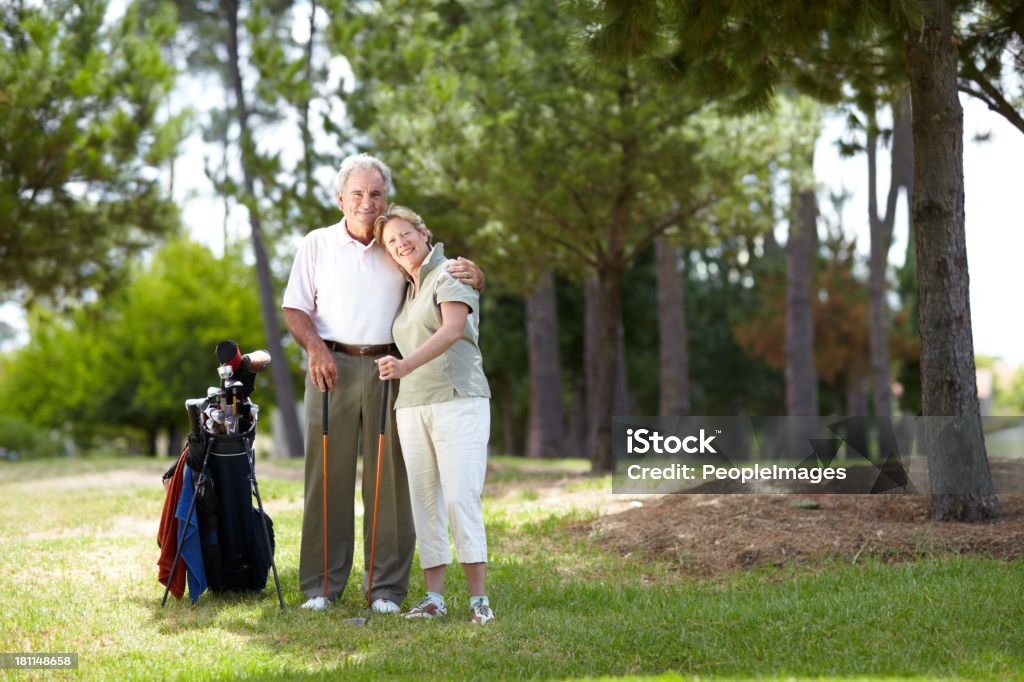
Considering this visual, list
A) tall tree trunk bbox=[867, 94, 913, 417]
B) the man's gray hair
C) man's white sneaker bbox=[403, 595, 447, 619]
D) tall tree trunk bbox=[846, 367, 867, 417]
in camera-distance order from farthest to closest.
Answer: tall tree trunk bbox=[846, 367, 867, 417]
tall tree trunk bbox=[867, 94, 913, 417]
the man's gray hair
man's white sneaker bbox=[403, 595, 447, 619]

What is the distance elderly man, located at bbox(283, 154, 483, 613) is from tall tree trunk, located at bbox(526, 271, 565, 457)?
44.0 ft

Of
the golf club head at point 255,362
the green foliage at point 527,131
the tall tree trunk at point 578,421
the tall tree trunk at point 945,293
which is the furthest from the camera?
the tall tree trunk at point 578,421

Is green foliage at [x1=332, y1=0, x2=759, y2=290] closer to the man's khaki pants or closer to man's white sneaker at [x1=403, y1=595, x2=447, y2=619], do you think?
the man's khaki pants

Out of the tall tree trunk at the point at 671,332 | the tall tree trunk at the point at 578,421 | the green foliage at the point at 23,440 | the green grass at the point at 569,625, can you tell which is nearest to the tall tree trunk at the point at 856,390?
the tall tree trunk at the point at 578,421

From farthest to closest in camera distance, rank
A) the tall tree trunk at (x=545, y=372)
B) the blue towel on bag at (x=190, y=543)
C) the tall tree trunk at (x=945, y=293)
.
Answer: the tall tree trunk at (x=545, y=372) < the tall tree trunk at (x=945, y=293) < the blue towel on bag at (x=190, y=543)

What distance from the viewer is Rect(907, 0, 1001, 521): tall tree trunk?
6539 mm

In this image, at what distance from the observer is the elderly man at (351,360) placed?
5137 mm

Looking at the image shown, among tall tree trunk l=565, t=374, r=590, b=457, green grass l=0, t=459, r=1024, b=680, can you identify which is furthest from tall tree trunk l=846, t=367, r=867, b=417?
green grass l=0, t=459, r=1024, b=680

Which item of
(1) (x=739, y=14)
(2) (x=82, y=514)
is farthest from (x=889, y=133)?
(2) (x=82, y=514)

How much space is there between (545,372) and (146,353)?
986 centimetres

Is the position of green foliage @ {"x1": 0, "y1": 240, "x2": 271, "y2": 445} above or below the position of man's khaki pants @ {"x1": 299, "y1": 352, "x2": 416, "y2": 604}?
above

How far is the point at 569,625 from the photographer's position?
469cm

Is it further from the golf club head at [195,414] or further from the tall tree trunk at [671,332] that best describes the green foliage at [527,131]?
the golf club head at [195,414]

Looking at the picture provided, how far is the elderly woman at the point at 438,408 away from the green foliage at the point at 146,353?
1869 centimetres
